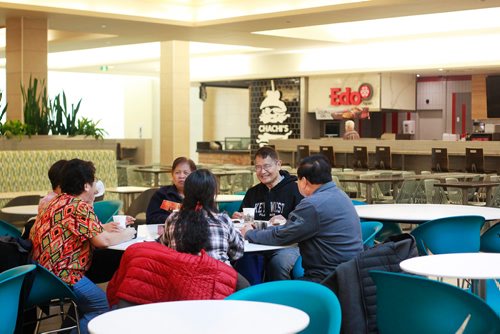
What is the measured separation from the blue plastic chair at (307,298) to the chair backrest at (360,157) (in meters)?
12.1

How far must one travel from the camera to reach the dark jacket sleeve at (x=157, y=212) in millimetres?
5230

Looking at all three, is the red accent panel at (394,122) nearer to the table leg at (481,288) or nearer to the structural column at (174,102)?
the structural column at (174,102)

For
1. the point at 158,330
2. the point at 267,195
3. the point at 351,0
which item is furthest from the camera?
the point at 351,0

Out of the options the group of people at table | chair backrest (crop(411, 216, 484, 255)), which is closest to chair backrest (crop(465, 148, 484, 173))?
chair backrest (crop(411, 216, 484, 255))

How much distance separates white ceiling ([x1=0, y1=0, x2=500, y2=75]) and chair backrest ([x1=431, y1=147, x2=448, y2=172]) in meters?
2.17

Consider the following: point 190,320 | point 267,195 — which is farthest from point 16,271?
point 267,195

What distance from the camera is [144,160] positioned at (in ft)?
66.4

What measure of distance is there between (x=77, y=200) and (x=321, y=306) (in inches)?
65.2

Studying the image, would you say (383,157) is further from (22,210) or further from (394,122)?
(22,210)

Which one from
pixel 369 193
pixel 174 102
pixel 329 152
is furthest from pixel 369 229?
pixel 174 102

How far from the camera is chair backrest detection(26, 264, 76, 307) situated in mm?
4020

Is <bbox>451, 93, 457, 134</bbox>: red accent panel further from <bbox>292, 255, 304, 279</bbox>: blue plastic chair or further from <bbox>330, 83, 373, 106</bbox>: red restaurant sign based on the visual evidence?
<bbox>292, 255, 304, 279</bbox>: blue plastic chair

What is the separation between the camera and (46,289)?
13.4 ft

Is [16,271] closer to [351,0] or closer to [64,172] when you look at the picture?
[64,172]
